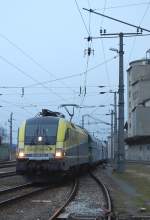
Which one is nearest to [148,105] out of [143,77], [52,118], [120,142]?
[143,77]

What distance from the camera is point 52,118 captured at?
1052 inches

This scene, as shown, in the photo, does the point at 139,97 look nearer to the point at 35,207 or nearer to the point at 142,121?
the point at 142,121

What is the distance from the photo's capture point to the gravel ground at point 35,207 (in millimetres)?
14883

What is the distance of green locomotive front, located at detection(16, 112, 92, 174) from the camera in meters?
25.0

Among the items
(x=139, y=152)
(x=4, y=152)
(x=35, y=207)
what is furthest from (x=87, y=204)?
(x=139, y=152)

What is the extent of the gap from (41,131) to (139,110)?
83.9m

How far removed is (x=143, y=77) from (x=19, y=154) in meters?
92.7

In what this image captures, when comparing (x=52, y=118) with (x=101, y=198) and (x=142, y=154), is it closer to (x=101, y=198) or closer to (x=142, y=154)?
(x=101, y=198)

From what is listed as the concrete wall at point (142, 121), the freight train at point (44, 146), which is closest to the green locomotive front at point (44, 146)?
the freight train at point (44, 146)

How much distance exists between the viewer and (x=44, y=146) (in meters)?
25.4

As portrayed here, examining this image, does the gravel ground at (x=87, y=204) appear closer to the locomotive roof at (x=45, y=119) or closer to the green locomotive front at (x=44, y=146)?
the green locomotive front at (x=44, y=146)

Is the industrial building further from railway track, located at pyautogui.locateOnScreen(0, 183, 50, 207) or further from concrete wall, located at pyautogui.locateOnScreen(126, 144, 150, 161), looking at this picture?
railway track, located at pyautogui.locateOnScreen(0, 183, 50, 207)

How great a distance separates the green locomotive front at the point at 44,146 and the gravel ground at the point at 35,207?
123 inches

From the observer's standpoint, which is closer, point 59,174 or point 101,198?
point 101,198
